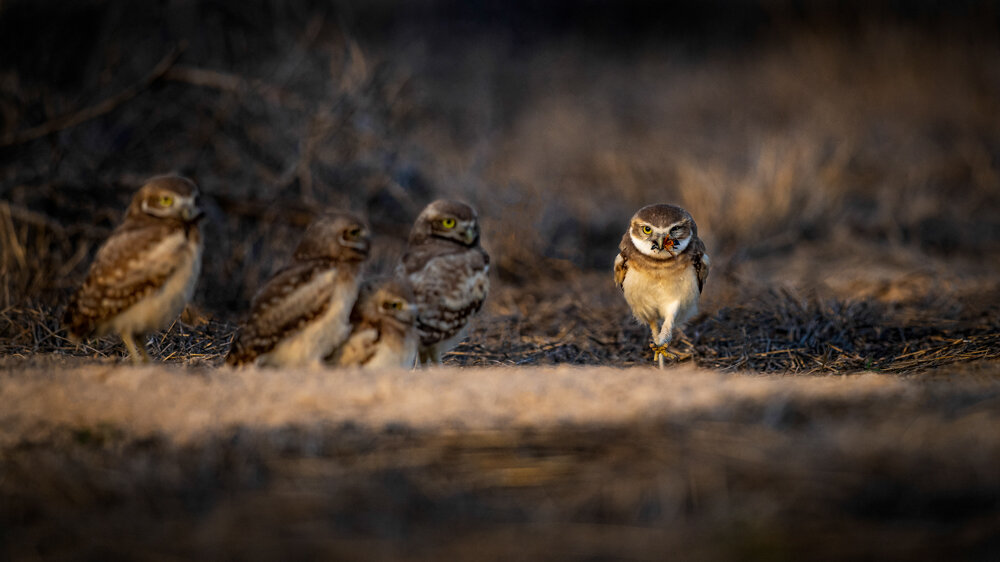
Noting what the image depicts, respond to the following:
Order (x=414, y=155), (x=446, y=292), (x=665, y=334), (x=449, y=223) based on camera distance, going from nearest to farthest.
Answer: (x=446, y=292) → (x=449, y=223) → (x=665, y=334) → (x=414, y=155)

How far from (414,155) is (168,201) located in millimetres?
4256

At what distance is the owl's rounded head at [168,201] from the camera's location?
4508 mm

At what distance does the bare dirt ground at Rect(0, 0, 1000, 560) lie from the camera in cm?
277

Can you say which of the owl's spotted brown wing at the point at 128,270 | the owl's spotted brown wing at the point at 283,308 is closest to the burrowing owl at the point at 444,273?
the owl's spotted brown wing at the point at 283,308

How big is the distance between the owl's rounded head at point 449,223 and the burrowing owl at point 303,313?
2.40 ft

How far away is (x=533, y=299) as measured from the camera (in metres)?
7.59

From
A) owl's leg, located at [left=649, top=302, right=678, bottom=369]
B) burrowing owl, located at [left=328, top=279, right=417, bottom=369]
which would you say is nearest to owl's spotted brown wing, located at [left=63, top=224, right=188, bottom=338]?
burrowing owl, located at [left=328, top=279, right=417, bottom=369]

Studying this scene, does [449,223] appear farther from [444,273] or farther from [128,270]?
[128,270]

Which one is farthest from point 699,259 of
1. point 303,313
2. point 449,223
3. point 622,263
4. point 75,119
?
point 75,119

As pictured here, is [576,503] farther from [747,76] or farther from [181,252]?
[747,76]

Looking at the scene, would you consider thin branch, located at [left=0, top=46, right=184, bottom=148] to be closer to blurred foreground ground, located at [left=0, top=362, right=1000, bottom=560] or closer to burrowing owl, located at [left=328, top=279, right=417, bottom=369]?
burrowing owl, located at [left=328, top=279, right=417, bottom=369]

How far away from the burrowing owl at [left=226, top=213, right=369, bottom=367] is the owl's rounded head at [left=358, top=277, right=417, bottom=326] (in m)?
0.11

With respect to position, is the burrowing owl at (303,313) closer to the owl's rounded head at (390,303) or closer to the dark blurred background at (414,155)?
the owl's rounded head at (390,303)

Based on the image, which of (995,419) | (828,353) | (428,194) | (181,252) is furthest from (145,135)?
(995,419)
